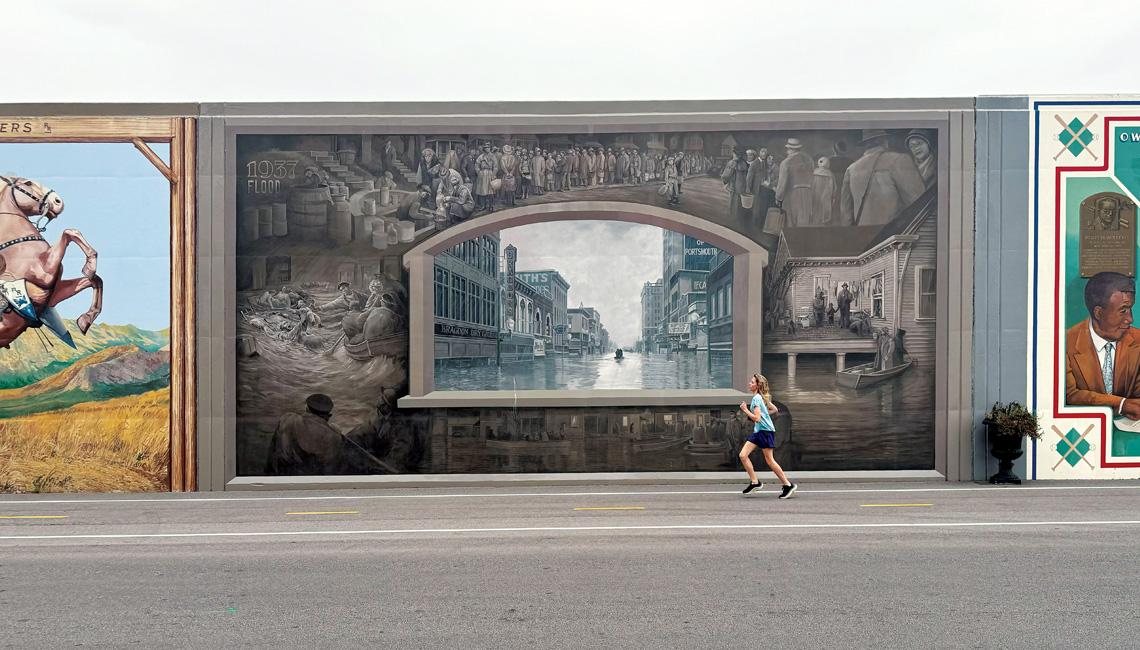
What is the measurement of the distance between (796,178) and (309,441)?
880 centimetres

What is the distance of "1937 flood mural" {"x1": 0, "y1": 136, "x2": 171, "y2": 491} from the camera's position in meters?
10.9

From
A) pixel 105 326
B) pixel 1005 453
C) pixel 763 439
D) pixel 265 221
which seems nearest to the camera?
pixel 763 439

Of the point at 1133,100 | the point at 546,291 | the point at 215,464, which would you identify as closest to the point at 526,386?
the point at 546,291

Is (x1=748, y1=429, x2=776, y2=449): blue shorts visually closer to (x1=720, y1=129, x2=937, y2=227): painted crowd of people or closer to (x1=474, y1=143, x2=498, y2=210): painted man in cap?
(x1=720, y1=129, x2=937, y2=227): painted crowd of people

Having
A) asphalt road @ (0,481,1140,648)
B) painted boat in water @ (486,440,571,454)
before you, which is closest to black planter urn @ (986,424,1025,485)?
asphalt road @ (0,481,1140,648)

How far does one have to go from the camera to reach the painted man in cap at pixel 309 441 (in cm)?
1122

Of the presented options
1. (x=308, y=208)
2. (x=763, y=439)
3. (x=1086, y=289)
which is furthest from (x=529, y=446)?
(x=1086, y=289)

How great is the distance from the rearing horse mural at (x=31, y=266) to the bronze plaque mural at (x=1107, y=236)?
1535cm

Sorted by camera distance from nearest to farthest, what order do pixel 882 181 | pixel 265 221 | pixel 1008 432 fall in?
pixel 1008 432 → pixel 265 221 → pixel 882 181

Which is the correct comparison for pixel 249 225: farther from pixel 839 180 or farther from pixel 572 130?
pixel 839 180

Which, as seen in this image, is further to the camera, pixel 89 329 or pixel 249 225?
pixel 249 225

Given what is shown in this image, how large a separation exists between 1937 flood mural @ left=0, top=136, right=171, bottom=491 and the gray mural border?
0.70m

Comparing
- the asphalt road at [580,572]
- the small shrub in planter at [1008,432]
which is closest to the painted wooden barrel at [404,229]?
the asphalt road at [580,572]

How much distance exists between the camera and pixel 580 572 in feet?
21.1
